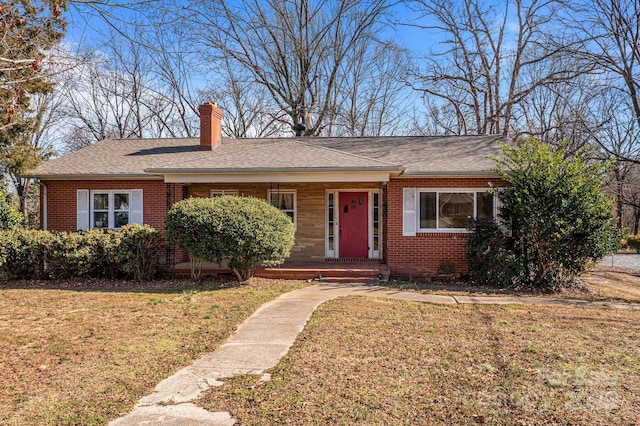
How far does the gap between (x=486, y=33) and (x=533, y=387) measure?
22.3 meters

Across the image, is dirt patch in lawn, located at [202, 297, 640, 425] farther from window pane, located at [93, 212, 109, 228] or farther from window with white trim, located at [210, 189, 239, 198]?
window pane, located at [93, 212, 109, 228]

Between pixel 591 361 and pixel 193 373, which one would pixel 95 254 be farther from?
pixel 591 361

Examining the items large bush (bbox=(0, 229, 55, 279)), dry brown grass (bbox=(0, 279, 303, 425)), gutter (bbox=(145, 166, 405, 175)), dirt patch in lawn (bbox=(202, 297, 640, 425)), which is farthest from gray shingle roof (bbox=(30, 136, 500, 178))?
dirt patch in lawn (bbox=(202, 297, 640, 425))

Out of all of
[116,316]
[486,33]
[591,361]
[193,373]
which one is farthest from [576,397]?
[486,33]

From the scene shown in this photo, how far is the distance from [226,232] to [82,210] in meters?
5.81

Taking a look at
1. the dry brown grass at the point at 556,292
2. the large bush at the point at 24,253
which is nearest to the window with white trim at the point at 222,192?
the large bush at the point at 24,253

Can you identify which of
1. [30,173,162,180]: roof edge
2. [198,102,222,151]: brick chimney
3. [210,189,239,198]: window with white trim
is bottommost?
[210,189,239,198]: window with white trim

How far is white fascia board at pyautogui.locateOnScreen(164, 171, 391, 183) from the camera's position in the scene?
1088 cm

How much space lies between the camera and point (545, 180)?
948 centimetres

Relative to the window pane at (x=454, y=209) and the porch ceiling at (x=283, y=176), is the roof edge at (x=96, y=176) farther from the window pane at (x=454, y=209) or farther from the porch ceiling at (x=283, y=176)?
the window pane at (x=454, y=209)

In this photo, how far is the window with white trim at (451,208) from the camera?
1113 centimetres

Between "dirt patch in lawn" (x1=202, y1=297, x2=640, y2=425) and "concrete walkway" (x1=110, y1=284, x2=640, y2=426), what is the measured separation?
190 millimetres

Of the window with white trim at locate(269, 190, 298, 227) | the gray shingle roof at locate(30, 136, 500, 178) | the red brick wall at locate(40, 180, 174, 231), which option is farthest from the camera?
the window with white trim at locate(269, 190, 298, 227)

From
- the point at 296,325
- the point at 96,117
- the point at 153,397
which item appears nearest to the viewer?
the point at 153,397
